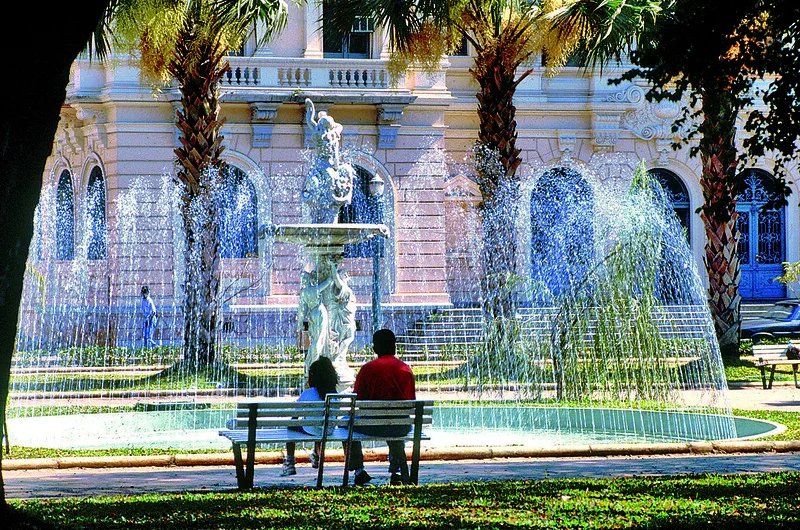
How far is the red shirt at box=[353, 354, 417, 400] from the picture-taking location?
1023cm

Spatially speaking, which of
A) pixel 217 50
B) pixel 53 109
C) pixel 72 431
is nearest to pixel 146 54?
pixel 217 50

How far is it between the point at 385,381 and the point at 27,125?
13.8 ft

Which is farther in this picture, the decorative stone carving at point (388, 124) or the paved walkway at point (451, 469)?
the decorative stone carving at point (388, 124)

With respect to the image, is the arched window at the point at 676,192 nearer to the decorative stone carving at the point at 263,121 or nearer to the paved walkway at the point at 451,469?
the decorative stone carving at the point at 263,121

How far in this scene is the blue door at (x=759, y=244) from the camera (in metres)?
33.7

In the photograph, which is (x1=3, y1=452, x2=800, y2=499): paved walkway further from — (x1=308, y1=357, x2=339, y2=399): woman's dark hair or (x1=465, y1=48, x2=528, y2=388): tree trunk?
(x1=465, y1=48, x2=528, y2=388): tree trunk

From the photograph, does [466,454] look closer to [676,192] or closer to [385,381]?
[385,381]

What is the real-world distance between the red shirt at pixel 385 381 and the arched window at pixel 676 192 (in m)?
23.8

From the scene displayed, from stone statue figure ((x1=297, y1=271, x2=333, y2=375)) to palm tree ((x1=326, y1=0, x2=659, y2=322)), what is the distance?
6.42 metres

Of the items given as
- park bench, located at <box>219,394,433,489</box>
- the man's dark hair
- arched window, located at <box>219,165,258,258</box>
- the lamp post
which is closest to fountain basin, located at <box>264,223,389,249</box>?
the lamp post

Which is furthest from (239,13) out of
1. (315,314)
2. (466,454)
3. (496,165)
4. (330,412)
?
(330,412)

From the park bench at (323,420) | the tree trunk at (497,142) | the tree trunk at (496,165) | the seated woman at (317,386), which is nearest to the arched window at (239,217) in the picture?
the tree trunk at (496,165)

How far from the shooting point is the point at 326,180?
1589 centimetres

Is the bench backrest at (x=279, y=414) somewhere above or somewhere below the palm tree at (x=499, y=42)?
below
